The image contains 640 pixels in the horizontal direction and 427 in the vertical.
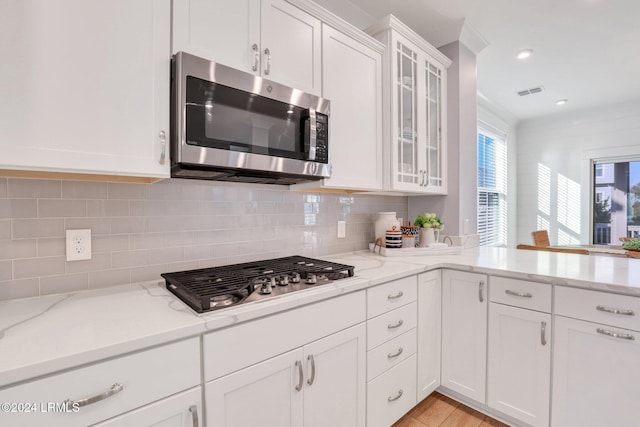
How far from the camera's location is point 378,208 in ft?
8.40

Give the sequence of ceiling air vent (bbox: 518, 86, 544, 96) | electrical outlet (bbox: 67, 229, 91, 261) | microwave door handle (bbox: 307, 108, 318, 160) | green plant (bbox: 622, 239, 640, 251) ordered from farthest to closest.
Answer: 1. ceiling air vent (bbox: 518, 86, 544, 96)
2. green plant (bbox: 622, 239, 640, 251)
3. microwave door handle (bbox: 307, 108, 318, 160)
4. electrical outlet (bbox: 67, 229, 91, 261)

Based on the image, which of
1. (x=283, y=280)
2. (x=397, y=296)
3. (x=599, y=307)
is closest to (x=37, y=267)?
(x=283, y=280)

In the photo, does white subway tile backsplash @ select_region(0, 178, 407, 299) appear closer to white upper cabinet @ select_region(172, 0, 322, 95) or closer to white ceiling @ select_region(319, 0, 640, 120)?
white upper cabinet @ select_region(172, 0, 322, 95)

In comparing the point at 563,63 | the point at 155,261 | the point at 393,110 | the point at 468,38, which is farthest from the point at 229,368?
the point at 563,63

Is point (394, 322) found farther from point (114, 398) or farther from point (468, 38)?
point (468, 38)

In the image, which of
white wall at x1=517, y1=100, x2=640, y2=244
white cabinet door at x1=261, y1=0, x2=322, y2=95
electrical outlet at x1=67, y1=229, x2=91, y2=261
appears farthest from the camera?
white wall at x1=517, y1=100, x2=640, y2=244

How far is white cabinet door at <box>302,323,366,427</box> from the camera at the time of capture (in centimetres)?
124

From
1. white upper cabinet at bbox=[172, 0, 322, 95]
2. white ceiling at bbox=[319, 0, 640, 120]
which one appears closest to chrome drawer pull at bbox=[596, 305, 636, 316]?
white upper cabinet at bbox=[172, 0, 322, 95]

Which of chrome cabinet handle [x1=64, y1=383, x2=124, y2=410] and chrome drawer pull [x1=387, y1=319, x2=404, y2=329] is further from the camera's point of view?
chrome drawer pull [x1=387, y1=319, x2=404, y2=329]

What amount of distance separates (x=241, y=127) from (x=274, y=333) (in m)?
0.86

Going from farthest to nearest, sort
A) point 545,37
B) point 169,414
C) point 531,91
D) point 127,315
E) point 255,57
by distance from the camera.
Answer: point 531,91 → point 545,37 → point 255,57 → point 127,315 → point 169,414

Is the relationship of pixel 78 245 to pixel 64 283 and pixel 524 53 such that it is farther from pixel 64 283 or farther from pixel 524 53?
pixel 524 53

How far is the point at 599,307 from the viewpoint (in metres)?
1.43

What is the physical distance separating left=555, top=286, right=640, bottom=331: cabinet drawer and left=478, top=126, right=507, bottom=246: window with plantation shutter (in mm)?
2684
